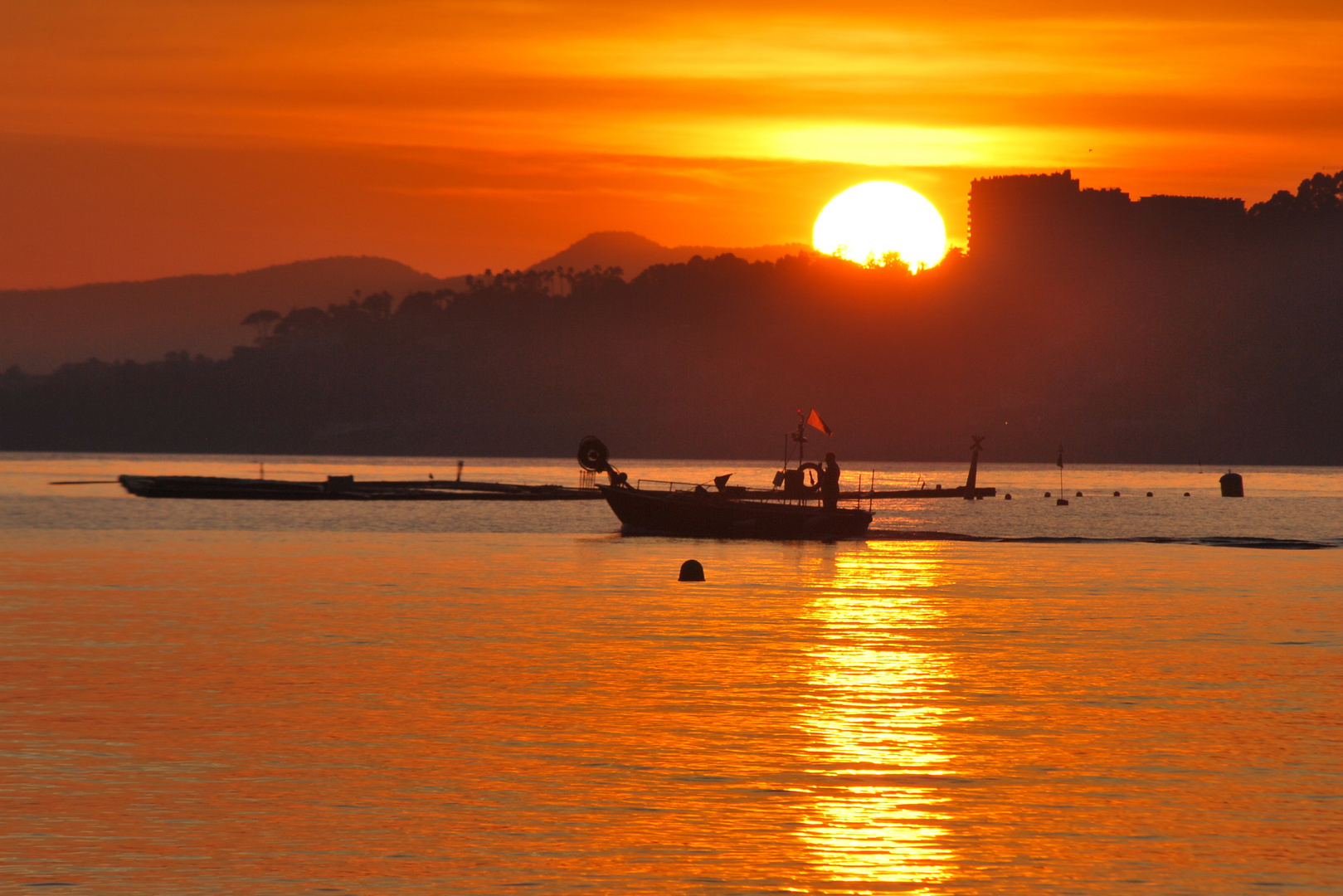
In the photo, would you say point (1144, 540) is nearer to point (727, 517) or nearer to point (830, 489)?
point (830, 489)

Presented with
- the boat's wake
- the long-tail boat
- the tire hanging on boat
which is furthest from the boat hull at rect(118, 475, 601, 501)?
the long-tail boat

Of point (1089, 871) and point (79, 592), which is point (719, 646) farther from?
point (79, 592)

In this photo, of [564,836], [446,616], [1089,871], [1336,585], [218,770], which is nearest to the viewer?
[1089,871]

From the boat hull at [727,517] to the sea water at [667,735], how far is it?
17506 mm

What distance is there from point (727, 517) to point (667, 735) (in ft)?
149

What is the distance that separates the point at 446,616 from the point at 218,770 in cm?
1730

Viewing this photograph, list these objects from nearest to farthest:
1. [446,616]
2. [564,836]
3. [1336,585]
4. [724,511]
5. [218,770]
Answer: [564,836], [218,770], [446,616], [1336,585], [724,511]

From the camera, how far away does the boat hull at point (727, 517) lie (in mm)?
63625

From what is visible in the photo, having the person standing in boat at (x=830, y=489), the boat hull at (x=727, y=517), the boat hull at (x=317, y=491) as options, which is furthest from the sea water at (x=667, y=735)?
the boat hull at (x=317, y=491)

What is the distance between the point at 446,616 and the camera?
3434 cm

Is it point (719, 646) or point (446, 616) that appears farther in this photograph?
point (446, 616)

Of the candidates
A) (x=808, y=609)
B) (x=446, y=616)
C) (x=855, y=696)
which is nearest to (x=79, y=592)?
(x=446, y=616)

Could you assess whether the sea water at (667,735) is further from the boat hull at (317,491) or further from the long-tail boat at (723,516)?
the boat hull at (317,491)

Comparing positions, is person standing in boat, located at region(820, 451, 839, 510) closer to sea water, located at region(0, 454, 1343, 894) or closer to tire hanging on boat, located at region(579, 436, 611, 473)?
tire hanging on boat, located at region(579, 436, 611, 473)
